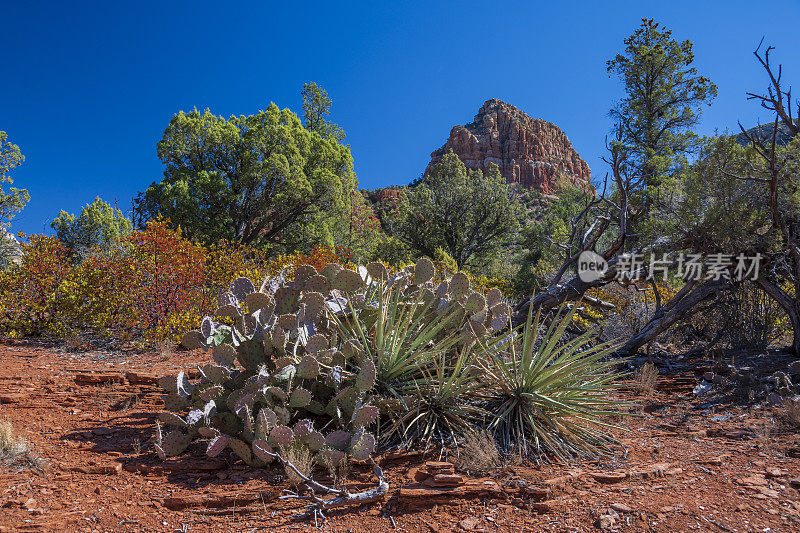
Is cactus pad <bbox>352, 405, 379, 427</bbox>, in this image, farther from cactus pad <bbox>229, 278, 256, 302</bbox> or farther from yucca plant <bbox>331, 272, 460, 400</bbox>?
cactus pad <bbox>229, 278, 256, 302</bbox>

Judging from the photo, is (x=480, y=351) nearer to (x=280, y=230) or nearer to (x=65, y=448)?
(x=65, y=448)

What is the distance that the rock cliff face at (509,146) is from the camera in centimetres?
8044

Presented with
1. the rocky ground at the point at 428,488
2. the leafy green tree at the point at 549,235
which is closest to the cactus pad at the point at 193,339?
the rocky ground at the point at 428,488

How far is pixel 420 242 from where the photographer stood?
20.0 m

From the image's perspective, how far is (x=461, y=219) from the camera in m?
19.8

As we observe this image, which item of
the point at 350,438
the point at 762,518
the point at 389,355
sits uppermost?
the point at 389,355

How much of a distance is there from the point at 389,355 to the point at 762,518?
224cm

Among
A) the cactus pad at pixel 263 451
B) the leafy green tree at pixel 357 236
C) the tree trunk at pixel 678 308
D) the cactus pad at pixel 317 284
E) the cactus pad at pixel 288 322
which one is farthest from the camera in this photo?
the leafy green tree at pixel 357 236

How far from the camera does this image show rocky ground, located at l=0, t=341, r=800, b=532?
2.21 metres

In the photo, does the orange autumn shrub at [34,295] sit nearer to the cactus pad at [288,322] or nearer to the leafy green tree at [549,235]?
the cactus pad at [288,322]

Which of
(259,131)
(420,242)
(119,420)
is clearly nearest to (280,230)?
(259,131)

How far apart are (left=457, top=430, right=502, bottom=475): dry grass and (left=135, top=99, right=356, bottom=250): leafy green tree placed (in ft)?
45.3

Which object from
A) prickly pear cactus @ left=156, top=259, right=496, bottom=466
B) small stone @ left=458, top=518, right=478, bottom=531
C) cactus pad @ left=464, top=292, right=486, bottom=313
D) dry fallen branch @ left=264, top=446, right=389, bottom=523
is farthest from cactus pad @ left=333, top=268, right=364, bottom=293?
small stone @ left=458, top=518, right=478, bottom=531

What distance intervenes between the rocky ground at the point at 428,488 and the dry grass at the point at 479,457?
67mm
